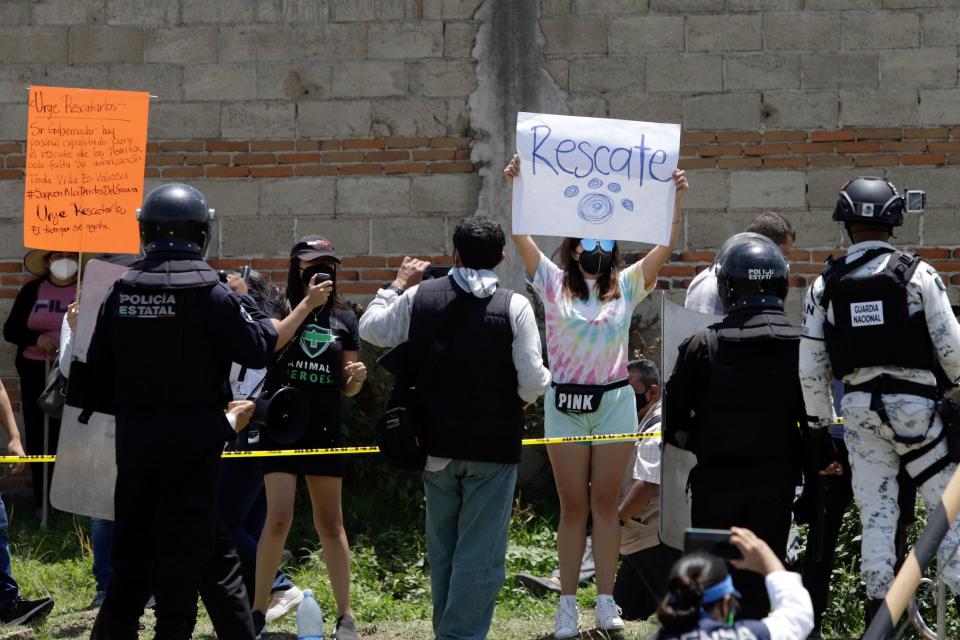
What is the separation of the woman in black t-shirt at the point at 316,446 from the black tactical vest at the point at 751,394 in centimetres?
180

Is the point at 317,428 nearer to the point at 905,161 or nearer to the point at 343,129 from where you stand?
the point at 343,129

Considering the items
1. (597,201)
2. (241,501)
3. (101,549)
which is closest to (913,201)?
(597,201)

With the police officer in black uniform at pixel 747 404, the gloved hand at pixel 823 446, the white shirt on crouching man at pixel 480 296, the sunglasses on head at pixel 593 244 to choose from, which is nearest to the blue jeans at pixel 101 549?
the white shirt on crouching man at pixel 480 296

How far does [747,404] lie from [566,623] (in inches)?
59.3

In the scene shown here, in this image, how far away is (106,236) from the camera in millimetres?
6746

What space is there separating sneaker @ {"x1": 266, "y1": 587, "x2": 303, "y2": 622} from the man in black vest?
1.19m

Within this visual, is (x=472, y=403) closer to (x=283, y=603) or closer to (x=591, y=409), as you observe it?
(x=591, y=409)

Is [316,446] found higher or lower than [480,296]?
lower

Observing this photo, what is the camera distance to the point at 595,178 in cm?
611

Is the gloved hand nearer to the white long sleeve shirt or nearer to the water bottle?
the white long sleeve shirt

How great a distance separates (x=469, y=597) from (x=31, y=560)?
3630mm

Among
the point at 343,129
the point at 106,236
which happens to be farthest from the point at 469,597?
the point at 343,129

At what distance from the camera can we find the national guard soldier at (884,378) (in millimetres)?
5031

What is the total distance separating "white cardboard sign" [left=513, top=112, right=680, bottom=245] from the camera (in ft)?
19.9
